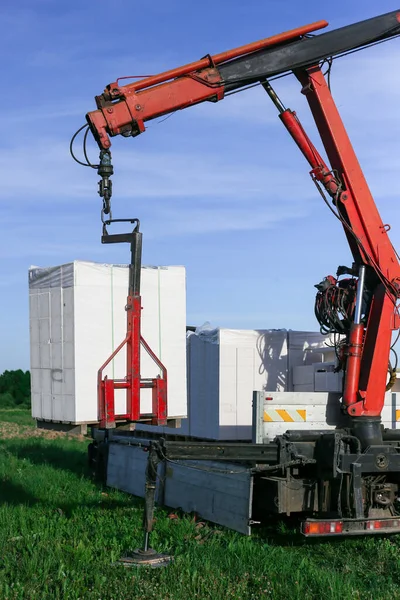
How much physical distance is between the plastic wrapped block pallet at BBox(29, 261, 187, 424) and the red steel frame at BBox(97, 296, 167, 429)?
0.97ft

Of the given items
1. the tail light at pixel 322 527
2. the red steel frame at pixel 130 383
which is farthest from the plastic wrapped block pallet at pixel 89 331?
the tail light at pixel 322 527

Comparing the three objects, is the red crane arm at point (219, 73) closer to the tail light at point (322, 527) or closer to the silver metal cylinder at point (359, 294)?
the silver metal cylinder at point (359, 294)

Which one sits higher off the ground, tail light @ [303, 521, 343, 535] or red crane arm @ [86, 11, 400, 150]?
red crane arm @ [86, 11, 400, 150]

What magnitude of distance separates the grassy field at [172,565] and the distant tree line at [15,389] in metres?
34.3

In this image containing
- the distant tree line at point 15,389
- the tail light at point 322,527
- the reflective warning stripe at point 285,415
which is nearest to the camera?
the tail light at point 322,527

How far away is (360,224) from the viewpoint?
30.1 feet

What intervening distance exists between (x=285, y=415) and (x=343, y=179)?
9.30ft

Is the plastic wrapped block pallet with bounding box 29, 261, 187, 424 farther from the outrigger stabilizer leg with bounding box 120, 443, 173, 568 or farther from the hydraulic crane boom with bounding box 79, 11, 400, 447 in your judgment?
the hydraulic crane boom with bounding box 79, 11, 400, 447

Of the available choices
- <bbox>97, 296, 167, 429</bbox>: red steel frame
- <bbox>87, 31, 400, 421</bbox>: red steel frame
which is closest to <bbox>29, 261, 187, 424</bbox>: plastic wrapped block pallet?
<bbox>97, 296, 167, 429</bbox>: red steel frame

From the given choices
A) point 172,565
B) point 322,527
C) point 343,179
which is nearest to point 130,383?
point 172,565

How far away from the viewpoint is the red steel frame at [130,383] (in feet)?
26.9

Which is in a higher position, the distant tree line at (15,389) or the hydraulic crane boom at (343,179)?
the hydraulic crane boom at (343,179)

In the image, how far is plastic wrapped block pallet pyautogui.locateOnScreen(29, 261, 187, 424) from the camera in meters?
8.59

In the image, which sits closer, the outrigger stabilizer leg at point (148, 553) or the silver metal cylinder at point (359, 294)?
the outrigger stabilizer leg at point (148, 553)
